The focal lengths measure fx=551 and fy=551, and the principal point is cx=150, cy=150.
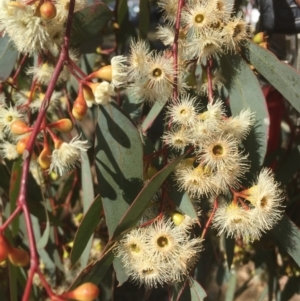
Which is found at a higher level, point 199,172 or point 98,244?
point 199,172

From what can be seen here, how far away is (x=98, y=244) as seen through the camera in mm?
1634

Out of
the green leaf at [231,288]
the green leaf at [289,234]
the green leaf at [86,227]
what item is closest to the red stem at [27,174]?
the green leaf at [86,227]

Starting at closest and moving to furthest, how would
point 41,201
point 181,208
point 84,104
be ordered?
point 84,104, point 181,208, point 41,201

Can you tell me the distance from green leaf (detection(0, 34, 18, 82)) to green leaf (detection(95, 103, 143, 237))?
316 millimetres

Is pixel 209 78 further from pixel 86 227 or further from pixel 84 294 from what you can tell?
pixel 84 294

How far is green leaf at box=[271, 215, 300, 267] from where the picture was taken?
1.01m

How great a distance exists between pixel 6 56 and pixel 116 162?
0.40 m

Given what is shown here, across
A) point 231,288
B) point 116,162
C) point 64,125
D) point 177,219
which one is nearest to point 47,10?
point 64,125

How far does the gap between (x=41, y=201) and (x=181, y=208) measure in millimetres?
550

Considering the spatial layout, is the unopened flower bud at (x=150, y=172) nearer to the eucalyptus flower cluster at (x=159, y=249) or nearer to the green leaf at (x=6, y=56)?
the eucalyptus flower cluster at (x=159, y=249)

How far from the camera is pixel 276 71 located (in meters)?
1.01

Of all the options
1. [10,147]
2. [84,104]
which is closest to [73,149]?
[84,104]

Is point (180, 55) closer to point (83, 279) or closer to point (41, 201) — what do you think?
point (83, 279)

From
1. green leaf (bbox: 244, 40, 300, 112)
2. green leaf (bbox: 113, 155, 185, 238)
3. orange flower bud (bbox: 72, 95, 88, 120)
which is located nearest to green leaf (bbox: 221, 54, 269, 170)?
green leaf (bbox: 244, 40, 300, 112)
